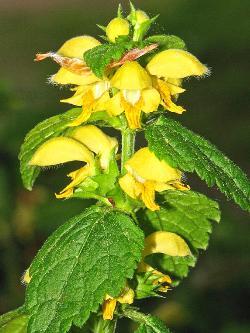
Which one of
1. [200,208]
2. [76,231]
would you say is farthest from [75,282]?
[200,208]

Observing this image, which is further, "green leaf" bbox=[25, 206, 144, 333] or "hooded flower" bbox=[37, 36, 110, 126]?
"hooded flower" bbox=[37, 36, 110, 126]

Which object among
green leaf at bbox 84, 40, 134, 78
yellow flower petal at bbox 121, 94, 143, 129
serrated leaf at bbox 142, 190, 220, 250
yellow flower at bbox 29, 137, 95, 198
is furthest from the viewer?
serrated leaf at bbox 142, 190, 220, 250

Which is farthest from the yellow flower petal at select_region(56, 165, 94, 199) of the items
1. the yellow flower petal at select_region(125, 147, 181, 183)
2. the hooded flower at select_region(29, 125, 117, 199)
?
the yellow flower petal at select_region(125, 147, 181, 183)

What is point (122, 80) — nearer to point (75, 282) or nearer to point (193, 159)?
point (193, 159)

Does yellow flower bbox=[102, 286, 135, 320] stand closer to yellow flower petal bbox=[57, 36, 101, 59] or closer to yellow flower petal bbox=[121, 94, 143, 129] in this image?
yellow flower petal bbox=[121, 94, 143, 129]

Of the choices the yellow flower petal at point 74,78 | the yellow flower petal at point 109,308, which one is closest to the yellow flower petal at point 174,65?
the yellow flower petal at point 74,78

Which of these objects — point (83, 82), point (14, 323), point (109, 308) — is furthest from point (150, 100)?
point (14, 323)
